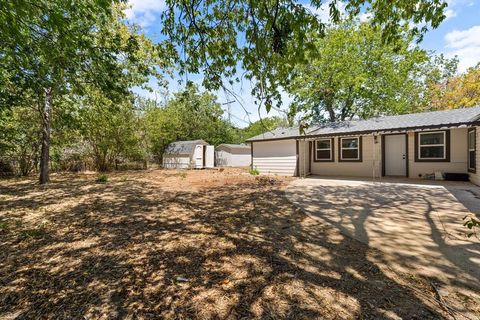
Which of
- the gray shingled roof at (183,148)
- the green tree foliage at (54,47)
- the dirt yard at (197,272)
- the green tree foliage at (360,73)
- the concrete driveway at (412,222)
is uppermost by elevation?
the green tree foliage at (360,73)

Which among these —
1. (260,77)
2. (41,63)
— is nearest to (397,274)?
(260,77)

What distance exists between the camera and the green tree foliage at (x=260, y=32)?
288cm

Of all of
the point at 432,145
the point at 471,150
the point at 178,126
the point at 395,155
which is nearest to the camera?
the point at 471,150

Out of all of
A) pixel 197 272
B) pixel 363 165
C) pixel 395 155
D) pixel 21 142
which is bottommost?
pixel 197 272

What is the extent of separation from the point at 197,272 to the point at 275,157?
39.3ft

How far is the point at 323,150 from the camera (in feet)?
43.8

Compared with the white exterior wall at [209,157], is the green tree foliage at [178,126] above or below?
above

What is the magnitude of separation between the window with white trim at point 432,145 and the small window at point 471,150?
0.75 meters

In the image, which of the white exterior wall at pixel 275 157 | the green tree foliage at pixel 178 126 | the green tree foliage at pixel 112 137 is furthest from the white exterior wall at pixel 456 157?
the green tree foliage at pixel 112 137

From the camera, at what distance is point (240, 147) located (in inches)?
1015

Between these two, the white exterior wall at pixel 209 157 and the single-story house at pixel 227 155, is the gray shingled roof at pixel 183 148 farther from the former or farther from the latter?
Result: the single-story house at pixel 227 155

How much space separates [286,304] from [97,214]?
5102mm

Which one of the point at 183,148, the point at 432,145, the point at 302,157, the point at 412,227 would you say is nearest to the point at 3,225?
the point at 412,227

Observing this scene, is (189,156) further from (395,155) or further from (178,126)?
(395,155)
